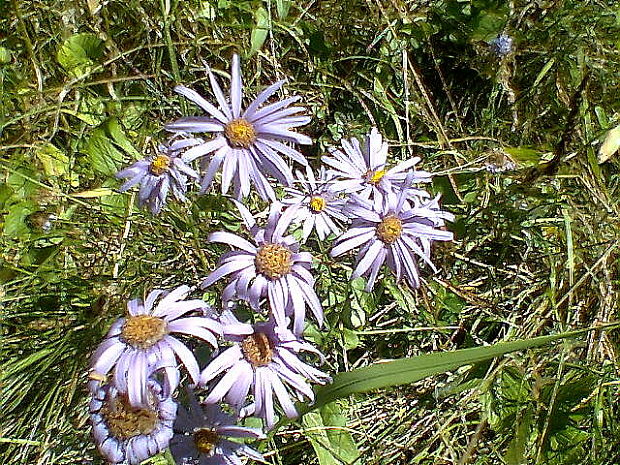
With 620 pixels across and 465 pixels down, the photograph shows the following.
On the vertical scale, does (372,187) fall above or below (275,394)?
above

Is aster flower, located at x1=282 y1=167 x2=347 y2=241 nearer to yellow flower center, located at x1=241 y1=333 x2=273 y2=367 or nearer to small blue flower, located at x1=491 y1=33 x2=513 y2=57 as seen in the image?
yellow flower center, located at x1=241 y1=333 x2=273 y2=367

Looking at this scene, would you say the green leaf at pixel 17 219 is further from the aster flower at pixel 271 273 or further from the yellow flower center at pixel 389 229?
the yellow flower center at pixel 389 229

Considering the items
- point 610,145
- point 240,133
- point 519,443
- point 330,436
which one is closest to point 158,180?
point 240,133

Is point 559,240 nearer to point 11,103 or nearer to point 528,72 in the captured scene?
point 528,72

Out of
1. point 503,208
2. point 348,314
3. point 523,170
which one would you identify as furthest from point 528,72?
point 348,314

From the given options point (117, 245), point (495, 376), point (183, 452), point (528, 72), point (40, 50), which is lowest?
point (495, 376)

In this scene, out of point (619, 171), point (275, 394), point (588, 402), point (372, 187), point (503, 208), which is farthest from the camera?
point (619, 171)
